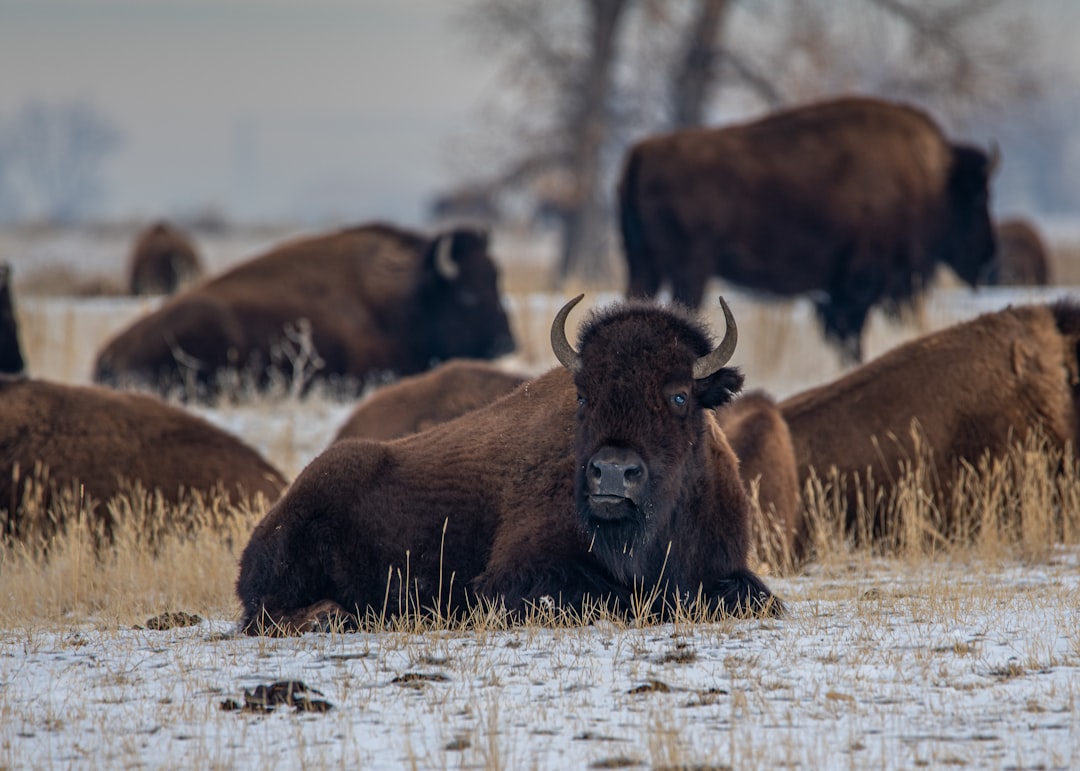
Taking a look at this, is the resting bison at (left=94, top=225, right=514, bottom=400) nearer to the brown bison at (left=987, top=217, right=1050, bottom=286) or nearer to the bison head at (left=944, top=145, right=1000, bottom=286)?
the bison head at (left=944, top=145, right=1000, bottom=286)

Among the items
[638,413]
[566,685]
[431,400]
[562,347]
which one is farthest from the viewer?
[431,400]

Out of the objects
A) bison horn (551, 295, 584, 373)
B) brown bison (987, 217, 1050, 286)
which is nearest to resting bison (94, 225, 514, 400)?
bison horn (551, 295, 584, 373)

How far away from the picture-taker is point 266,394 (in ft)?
52.1

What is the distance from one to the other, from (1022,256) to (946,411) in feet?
57.4

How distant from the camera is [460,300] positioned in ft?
57.3

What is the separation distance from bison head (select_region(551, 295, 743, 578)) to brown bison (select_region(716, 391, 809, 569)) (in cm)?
177

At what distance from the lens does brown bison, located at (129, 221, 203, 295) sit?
84.3 ft

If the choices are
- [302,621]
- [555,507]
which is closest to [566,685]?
[555,507]

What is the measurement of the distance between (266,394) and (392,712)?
1117cm

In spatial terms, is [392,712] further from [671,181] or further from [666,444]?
[671,181]

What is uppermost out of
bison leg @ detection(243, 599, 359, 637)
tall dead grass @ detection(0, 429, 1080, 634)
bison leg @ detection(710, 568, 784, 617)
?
tall dead grass @ detection(0, 429, 1080, 634)

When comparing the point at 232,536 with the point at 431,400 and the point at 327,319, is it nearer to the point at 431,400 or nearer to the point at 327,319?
the point at 431,400

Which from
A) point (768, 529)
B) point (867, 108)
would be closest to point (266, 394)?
point (867, 108)

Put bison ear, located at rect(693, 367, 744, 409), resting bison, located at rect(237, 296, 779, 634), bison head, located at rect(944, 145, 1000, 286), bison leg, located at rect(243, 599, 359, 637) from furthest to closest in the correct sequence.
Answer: bison head, located at rect(944, 145, 1000, 286), bison ear, located at rect(693, 367, 744, 409), bison leg, located at rect(243, 599, 359, 637), resting bison, located at rect(237, 296, 779, 634)
